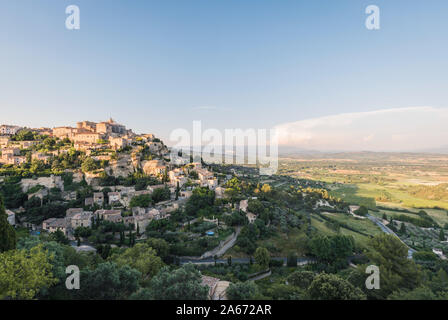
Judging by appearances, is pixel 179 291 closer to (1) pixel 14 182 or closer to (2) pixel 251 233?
(2) pixel 251 233

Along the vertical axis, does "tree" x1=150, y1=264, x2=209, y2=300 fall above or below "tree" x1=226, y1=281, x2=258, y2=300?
above

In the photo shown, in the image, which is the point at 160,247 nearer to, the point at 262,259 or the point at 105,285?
the point at 105,285

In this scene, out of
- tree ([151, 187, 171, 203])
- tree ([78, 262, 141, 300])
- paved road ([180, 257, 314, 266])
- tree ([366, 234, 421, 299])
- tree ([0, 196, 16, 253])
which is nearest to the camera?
tree ([78, 262, 141, 300])

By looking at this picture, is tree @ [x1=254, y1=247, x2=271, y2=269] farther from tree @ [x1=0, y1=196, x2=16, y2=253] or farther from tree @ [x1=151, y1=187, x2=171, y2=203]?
tree @ [x1=151, y1=187, x2=171, y2=203]

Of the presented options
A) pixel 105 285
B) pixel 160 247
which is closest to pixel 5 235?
pixel 105 285

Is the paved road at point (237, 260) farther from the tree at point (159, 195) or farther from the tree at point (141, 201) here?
the tree at point (159, 195)

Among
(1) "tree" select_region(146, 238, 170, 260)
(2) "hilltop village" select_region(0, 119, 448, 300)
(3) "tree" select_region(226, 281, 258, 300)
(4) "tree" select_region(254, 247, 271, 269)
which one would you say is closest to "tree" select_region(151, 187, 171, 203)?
(2) "hilltop village" select_region(0, 119, 448, 300)
